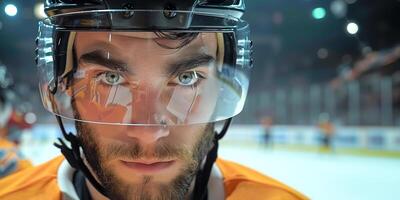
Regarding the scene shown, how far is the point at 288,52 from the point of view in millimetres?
1721

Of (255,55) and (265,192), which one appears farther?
(255,55)

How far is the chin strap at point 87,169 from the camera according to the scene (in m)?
0.91

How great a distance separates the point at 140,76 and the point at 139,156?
0.13 m

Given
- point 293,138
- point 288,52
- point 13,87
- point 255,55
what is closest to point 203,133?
point 255,55

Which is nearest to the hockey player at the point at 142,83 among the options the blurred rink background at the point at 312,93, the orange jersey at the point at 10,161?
the blurred rink background at the point at 312,93

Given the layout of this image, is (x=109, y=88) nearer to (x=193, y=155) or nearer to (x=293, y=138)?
(x=193, y=155)

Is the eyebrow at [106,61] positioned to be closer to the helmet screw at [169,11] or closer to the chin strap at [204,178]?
the helmet screw at [169,11]

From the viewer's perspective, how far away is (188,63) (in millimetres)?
800

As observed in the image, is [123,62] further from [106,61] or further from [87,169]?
[87,169]

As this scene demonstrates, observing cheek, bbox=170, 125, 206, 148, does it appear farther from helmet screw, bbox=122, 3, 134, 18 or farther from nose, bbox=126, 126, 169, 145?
helmet screw, bbox=122, 3, 134, 18

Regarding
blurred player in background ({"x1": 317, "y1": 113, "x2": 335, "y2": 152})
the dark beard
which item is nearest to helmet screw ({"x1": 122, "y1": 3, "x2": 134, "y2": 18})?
the dark beard

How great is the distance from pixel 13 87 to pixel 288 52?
2.99 ft

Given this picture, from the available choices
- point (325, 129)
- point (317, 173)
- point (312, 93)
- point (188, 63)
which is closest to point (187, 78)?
point (188, 63)

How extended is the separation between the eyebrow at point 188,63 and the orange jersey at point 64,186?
31 cm
